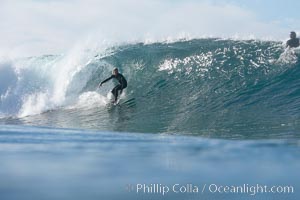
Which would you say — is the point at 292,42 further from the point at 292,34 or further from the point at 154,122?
the point at 154,122

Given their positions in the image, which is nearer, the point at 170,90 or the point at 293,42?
the point at 170,90

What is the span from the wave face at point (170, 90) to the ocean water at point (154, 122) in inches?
1.5

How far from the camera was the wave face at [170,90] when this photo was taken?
41.6ft

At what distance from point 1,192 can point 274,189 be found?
248 cm

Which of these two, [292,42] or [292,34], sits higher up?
[292,34]

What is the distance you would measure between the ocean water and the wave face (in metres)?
0.04

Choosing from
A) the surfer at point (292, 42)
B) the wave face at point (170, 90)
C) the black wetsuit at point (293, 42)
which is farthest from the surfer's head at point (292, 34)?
the wave face at point (170, 90)

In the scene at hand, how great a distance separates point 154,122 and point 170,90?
4.33m

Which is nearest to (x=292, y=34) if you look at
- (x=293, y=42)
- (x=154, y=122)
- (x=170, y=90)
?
(x=293, y=42)

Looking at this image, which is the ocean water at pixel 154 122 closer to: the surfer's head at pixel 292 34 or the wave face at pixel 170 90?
the wave face at pixel 170 90

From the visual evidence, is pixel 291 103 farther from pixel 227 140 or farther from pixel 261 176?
pixel 261 176

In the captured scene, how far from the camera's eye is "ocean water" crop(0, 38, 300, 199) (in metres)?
Result: 5.05

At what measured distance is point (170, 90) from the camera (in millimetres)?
17281

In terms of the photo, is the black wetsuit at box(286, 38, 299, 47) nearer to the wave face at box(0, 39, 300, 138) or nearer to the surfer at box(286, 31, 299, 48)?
the surfer at box(286, 31, 299, 48)
